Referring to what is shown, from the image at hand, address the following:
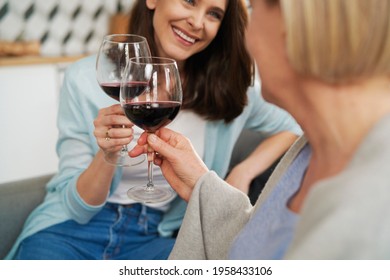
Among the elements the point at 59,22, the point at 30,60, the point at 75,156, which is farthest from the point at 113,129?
the point at 59,22

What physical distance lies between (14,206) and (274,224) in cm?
74

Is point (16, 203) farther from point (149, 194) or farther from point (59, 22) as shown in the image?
point (59, 22)

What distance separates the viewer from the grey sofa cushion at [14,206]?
1.10 m

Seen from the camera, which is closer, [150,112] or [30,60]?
[150,112]

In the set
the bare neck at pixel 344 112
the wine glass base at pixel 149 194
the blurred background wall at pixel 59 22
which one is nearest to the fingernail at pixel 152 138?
the wine glass base at pixel 149 194

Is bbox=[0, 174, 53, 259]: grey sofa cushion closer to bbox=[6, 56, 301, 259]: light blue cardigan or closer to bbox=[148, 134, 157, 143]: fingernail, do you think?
bbox=[6, 56, 301, 259]: light blue cardigan

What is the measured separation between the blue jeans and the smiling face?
0.42 m

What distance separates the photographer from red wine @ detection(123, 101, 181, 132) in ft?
2.63

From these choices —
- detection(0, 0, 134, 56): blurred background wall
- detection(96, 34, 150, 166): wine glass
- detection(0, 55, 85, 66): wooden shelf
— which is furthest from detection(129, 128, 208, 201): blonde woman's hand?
detection(0, 0, 134, 56): blurred background wall

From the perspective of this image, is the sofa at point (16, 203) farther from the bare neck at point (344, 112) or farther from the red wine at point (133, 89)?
the bare neck at point (344, 112)

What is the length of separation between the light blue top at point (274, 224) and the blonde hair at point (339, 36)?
20 cm

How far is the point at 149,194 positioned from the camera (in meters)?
0.92

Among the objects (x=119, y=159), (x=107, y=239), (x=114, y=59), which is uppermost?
(x=114, y=59)

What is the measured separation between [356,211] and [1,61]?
205 centimetres
